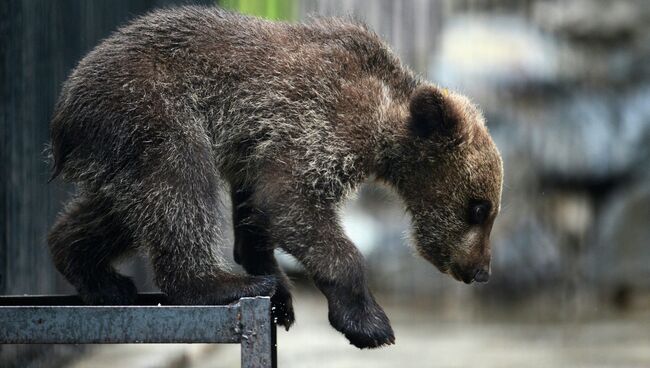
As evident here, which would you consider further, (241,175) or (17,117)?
(17,117)

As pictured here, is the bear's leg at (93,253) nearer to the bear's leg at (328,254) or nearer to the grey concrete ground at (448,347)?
the bear's leg at (328,254)

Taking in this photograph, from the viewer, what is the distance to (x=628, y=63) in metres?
12.7

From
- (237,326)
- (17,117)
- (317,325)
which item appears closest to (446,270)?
(237,326)

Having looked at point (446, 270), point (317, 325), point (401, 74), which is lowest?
point (317, 325)

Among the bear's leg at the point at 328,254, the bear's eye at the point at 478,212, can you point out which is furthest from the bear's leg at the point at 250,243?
the bear's eye at the point at 478,212

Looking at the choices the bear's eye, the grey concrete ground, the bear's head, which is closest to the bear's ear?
the bear's head

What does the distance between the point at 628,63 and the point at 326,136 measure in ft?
28.7

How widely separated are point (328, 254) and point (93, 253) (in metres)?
1.15

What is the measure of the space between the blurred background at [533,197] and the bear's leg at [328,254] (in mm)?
5100

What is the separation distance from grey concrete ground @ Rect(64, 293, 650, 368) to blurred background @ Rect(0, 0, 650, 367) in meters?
0.03

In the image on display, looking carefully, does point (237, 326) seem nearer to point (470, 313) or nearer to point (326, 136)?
point (326, 136)

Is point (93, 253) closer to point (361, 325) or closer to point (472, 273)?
point (361, 325)

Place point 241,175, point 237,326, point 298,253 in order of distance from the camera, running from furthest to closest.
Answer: point 241,175 → point 298,253 → point 237,326

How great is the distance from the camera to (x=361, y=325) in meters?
4.47
